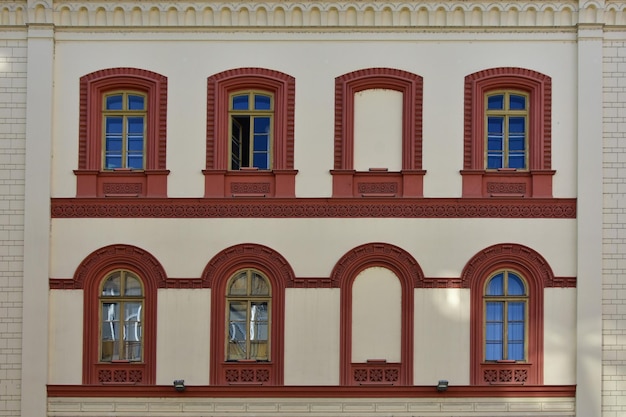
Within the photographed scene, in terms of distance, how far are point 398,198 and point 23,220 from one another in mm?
7351

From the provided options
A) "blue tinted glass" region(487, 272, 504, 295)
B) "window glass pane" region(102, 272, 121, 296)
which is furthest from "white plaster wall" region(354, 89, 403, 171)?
"window glass pane" region(102, 272, 121, 296)

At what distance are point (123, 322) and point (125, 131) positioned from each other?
3809 millimetres

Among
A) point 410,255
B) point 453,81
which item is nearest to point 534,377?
point 410,255

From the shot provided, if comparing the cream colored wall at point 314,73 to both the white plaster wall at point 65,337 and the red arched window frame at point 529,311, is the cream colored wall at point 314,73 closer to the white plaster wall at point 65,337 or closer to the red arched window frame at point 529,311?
the red arched window frame at point 529,311

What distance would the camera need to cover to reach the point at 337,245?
17172 millimetres

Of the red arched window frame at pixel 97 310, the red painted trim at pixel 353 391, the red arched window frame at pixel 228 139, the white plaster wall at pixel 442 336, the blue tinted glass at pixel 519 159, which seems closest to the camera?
the red painted trim at pixel 353 391

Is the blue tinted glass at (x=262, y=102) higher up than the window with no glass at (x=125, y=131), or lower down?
higher up

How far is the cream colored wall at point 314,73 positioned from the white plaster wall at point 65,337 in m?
2.06

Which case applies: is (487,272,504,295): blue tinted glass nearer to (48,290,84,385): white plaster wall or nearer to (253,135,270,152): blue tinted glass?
(253,135,270,152): blue tinted glass

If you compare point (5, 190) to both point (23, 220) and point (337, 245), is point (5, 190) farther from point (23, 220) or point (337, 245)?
point (337, 245)

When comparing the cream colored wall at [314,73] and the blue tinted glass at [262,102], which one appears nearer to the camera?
the cream colored wall at [314,73]

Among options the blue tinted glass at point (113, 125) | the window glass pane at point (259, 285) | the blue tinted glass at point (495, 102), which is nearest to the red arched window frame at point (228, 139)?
the window glass pane at point (259, 285)

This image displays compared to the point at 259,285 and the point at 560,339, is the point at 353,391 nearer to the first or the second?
the point at 259,285

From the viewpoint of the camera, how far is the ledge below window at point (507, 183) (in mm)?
17188
